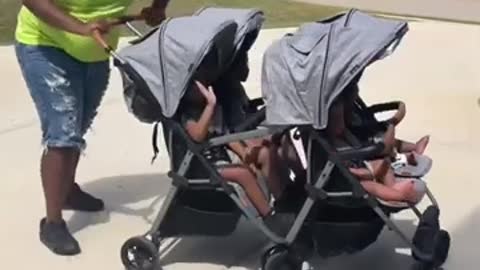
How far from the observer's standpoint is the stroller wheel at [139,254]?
3562mm

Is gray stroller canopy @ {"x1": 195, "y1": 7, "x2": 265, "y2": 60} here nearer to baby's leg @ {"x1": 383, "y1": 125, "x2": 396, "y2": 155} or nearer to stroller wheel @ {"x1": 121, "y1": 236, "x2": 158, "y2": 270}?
baby's leg @ {"x1": 383, "y1": 125, "x2": 396, "y2": 155}

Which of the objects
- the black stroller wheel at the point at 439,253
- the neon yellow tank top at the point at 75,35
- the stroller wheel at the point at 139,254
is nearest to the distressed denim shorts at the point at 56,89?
the neon yellow tank top at the point at 75,35

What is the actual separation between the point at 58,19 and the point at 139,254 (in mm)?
831

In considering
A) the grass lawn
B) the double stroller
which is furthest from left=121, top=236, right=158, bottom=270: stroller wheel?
the grass lawn

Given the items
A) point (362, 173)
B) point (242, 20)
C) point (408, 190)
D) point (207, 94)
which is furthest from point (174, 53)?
point (408, 190)

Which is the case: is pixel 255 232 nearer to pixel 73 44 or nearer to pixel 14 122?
pixel 73 44

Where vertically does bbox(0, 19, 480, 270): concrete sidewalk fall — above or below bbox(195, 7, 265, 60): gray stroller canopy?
below

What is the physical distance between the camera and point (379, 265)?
3.74 metres

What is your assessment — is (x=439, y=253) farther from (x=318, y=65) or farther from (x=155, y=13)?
(x=155, y=13)

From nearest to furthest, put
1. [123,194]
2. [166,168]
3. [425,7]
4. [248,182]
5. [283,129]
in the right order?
1. [283,129]
2. [248,182]
3. [123,194]
4. [166,168]
5. [425,7]

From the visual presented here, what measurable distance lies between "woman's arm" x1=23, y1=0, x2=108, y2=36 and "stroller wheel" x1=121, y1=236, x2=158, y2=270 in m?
0.72

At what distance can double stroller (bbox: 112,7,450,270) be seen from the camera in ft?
10.7

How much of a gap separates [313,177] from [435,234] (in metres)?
0.49

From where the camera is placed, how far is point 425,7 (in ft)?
26.3
